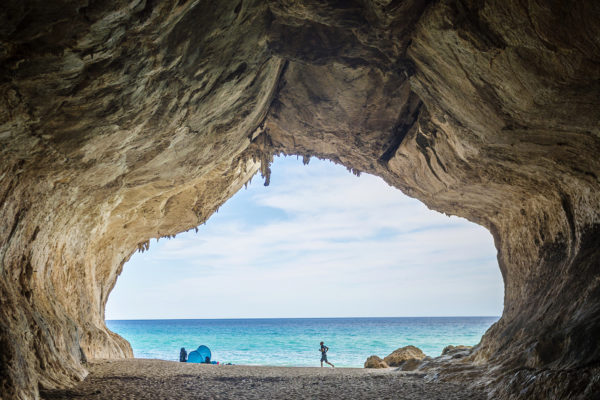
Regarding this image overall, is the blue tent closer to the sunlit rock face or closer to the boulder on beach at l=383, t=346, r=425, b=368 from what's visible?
the sunlit rock face

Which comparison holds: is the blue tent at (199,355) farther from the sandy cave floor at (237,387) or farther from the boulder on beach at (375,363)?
the sandy cave floor at (237,387)

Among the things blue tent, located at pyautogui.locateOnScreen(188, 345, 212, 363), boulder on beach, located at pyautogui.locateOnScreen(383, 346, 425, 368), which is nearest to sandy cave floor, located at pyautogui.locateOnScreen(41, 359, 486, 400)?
boulder on beach, located at pyautogui.locateOnScreen(383, 346, 425, 368)

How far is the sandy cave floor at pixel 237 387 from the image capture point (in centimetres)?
742

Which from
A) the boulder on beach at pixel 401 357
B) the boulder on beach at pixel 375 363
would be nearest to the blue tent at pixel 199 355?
the boulder on beach at pixel 375 363

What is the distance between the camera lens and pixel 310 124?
13.5 meters

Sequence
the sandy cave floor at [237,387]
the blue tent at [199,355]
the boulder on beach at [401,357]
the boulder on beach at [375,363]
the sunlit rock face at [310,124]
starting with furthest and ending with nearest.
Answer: the blue tent at [199,355], the boulder on beach at [401,357], the boulder on beach at [375,363], the sandy cave floor at [237,387], the sunlit rock face at [310,124]

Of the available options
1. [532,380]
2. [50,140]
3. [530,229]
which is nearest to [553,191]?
[530,229]

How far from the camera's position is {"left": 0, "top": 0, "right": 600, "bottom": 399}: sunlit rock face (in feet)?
Answer: 17.6

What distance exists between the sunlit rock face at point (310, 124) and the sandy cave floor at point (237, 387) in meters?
0.83

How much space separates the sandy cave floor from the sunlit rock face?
83 cm

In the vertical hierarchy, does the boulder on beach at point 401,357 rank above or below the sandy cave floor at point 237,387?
below

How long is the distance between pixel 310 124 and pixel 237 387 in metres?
8.46

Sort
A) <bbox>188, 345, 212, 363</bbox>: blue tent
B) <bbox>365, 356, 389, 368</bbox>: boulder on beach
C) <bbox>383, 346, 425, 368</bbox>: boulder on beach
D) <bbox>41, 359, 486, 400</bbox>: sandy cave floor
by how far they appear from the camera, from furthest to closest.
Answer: <bbox>188, 345, 212, 363</bbox>: blue tent < <bbox>383, 346, 425, 368</bbox>: boulder on beach < <bbox>365, 356, 389, 368</bbox>: boulder on beach < <bbox>41, 359, 486, 400</bbox>: sandy cave floor

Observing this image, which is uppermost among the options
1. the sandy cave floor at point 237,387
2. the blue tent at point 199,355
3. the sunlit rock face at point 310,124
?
the sunlit rock face at point 310,124
